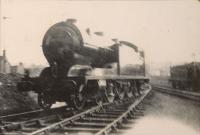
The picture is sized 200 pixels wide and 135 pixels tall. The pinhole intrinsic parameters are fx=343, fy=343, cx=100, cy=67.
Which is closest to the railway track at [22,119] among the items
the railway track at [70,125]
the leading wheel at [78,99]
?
the railway track at [70,125]

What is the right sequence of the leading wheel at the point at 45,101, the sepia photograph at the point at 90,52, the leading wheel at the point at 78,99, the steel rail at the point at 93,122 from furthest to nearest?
1. the leading wheel at the point at 45,101
2. the leading wheel at the point at 78,99
3. the sepia photograph at the point at 90,52
4. the steel rail at the point at 93,122

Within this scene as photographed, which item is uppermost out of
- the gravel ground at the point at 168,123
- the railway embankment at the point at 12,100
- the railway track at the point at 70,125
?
the railway embankment at the point at 12,100

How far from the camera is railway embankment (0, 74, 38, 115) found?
6379 mm

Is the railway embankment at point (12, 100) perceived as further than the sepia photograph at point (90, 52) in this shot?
Yes

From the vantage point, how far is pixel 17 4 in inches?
205

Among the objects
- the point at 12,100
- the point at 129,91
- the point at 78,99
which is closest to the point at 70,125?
the point at 78,99

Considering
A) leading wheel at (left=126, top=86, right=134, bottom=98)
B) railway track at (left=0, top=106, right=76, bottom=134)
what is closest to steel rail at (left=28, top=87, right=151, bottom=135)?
railway track at (left=0, top=106, right=76, bottom=134)

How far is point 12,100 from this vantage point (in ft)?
22.0

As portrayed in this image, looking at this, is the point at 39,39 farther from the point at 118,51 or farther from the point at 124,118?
the point at 124,118

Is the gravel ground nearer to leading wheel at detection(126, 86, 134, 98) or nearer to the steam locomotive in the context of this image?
the steam locomotive

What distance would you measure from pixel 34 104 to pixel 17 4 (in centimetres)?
252

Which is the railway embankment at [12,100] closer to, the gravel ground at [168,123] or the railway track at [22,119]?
the railway track at [22,119]

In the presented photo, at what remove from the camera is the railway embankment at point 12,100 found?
638cm

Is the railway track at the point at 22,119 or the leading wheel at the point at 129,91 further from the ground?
the leading wheel at the point at 129,91
